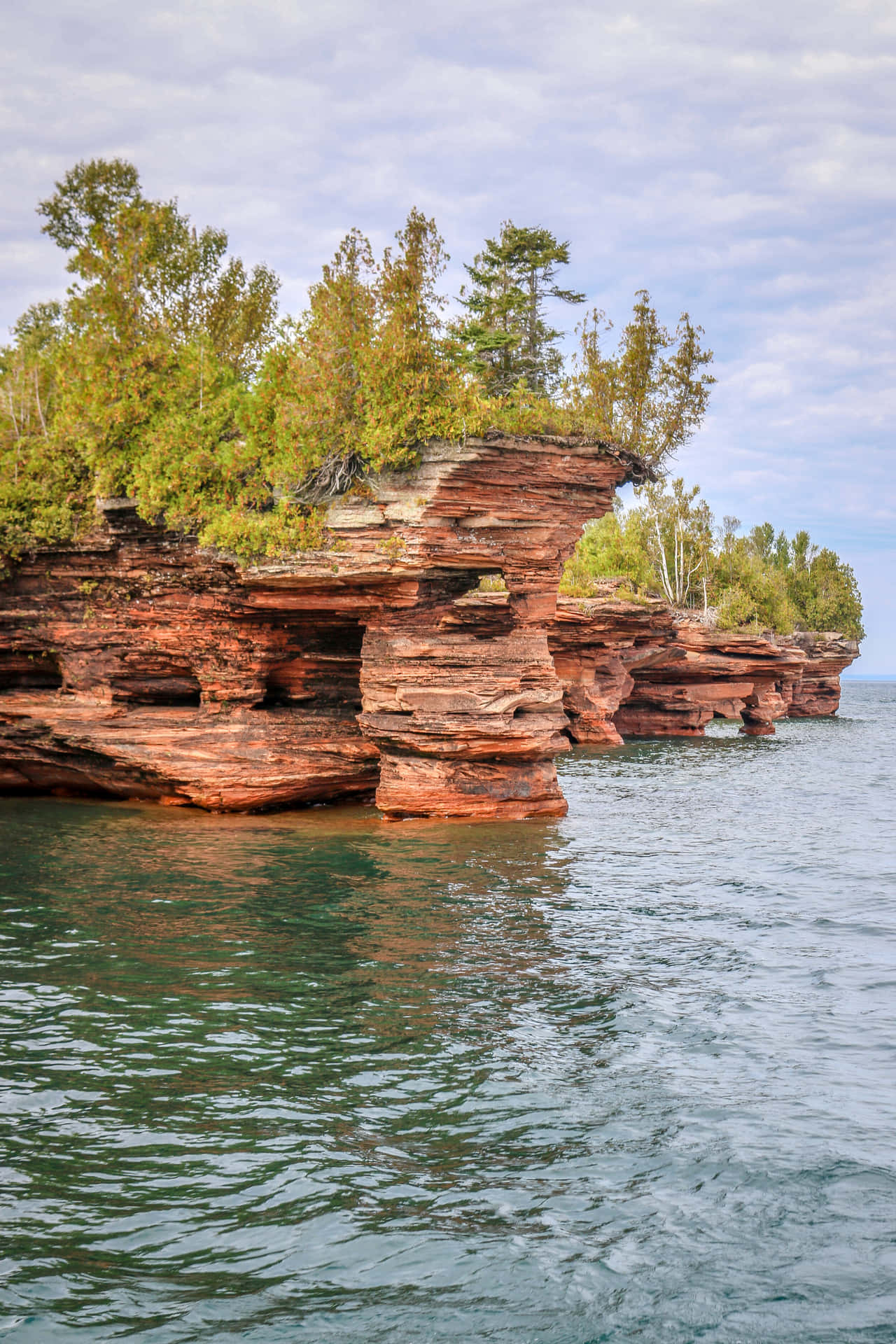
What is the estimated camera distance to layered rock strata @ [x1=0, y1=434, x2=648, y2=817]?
21375 mm

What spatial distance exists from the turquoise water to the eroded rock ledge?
4.98 meters

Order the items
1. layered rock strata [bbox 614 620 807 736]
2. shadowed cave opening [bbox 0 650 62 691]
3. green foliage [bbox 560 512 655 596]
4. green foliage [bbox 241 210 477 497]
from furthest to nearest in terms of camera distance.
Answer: green foliage [bbox 560 512 655 596] < layered rock strata [bbox 614 620 807 736] < shadowed cave opening [bbox 0 650 62 691] < green foliage [bbox 241 210 477 497]

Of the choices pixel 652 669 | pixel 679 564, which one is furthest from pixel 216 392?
pixel 679 564

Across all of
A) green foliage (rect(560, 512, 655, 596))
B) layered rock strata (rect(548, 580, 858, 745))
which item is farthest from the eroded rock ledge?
green foliage (rect(560, 512, 655, 596))

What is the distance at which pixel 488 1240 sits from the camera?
6.54m

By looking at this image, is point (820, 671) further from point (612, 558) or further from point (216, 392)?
point (216, 392)

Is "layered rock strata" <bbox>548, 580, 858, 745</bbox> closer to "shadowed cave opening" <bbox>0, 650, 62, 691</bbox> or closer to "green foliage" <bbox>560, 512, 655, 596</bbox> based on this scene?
"green foliage" <bbox>560, 512, 655, 596</bbox>

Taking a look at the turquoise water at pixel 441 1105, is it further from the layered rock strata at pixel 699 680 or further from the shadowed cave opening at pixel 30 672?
the layered rock strata at pixel 699 680

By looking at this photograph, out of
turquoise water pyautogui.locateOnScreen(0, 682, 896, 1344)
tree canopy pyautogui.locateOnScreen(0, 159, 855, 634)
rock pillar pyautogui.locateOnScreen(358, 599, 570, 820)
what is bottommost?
turquoise water pyautogui.locateOnScreen(0, 682, 896, 1344)

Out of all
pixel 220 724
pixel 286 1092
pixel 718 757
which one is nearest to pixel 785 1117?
pixel 286 1092

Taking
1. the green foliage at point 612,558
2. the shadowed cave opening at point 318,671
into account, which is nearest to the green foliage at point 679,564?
the green foliage at point 612,558

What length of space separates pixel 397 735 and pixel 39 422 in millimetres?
14012

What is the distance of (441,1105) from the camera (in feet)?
27.9

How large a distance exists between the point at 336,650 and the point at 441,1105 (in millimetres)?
17572
